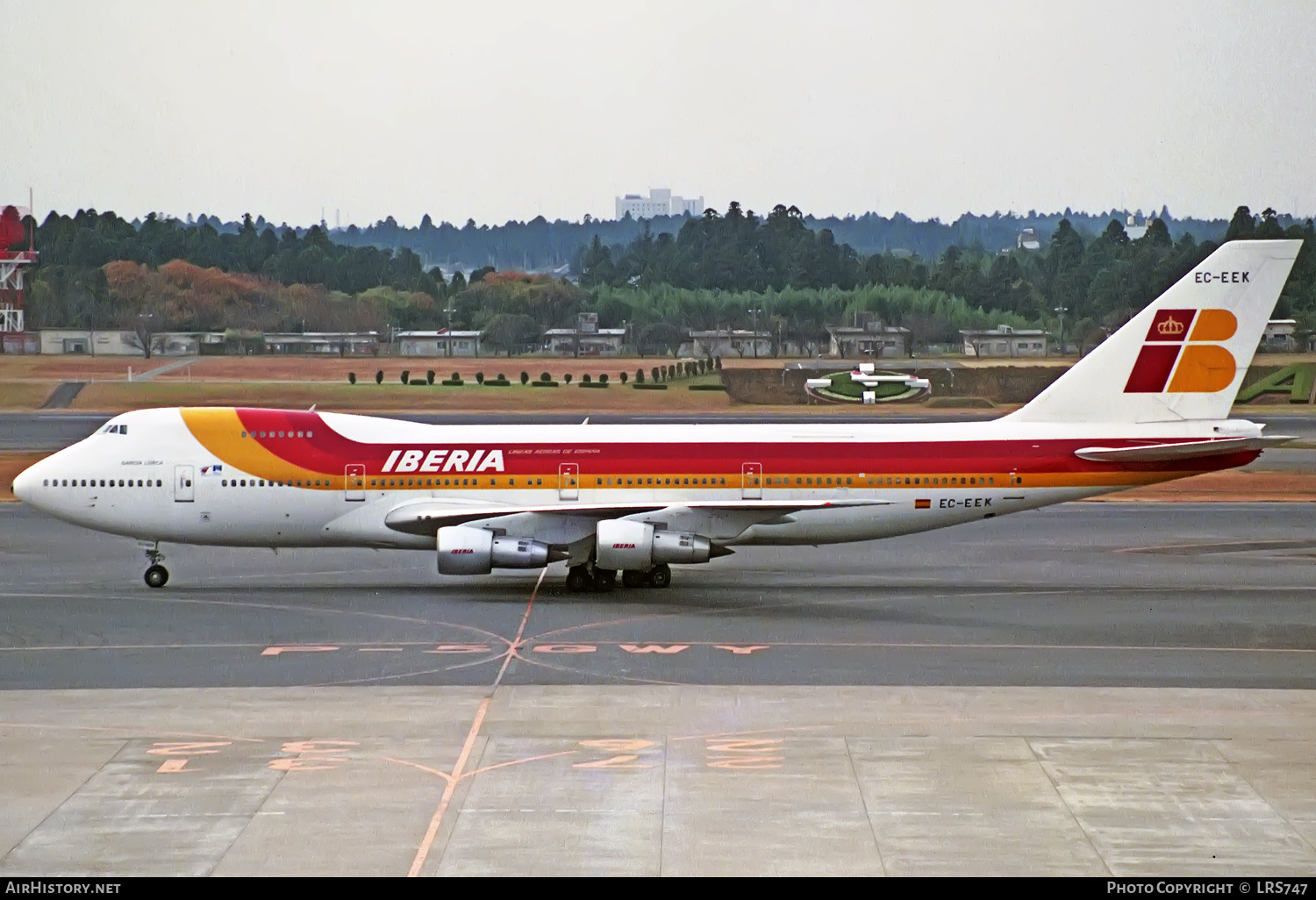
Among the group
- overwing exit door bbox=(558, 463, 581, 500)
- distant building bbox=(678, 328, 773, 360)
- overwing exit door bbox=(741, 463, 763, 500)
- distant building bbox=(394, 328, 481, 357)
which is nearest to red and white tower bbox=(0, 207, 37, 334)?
distant building bbox=(394, 328, 481, 357)

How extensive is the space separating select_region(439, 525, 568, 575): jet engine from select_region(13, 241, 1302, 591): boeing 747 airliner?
0.90 metres

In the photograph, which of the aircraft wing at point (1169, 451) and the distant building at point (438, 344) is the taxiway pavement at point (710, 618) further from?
the distant building at point (438, 344)

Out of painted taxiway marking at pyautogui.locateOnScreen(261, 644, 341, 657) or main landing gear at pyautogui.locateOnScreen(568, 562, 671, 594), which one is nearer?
painted taxiway marking at pyautogui.locateOnScreen(261, 644, 341, 657)

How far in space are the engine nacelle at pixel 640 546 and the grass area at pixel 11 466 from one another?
3023 centimetres

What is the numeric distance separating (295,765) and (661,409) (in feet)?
247

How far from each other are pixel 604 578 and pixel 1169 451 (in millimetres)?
13507

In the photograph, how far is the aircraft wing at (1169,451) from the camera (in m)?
35.8

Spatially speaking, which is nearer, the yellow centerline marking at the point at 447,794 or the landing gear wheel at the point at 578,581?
the yellow centerline marking at the point at 447,794

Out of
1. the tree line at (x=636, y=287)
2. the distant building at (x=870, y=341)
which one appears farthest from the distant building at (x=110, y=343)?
the distant building at (x=870, y=341)

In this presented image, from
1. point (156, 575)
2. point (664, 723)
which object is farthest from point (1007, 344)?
point (664, 723)

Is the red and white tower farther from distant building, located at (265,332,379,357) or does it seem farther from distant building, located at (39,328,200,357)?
distant building, located at (265,332,379,357)

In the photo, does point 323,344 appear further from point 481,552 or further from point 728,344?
point 481,552

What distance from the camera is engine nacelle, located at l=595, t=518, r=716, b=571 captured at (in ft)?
112

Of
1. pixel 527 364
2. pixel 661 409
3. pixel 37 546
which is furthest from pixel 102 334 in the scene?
pixel 37 546
